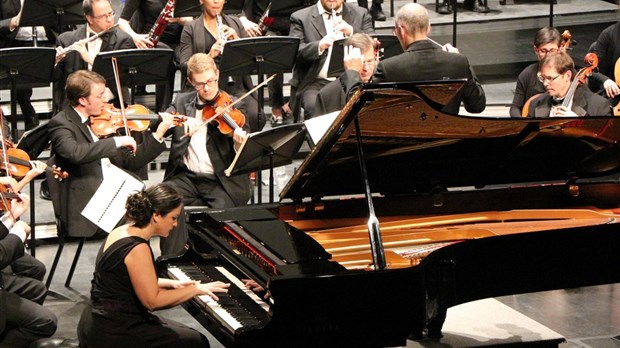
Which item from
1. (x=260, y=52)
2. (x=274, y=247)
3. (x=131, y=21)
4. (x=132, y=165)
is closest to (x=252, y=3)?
(x=131, y=21)

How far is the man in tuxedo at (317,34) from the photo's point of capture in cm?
797

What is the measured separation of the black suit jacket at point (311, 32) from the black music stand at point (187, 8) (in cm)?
71

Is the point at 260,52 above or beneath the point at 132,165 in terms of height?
above

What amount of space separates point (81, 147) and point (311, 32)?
2.47 m

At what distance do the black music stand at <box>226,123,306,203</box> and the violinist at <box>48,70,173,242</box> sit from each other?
56cm

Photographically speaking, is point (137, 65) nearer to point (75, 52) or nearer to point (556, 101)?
point (75, 52)

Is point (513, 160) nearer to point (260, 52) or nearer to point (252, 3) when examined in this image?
point (260, 52)

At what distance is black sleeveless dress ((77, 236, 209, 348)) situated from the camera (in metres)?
4.64

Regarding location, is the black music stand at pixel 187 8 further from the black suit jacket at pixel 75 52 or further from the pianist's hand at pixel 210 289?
the pianist's hand at pixel 210 289

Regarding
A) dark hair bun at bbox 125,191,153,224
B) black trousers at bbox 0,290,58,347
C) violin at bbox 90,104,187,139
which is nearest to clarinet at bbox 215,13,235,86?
violin at bbox 90,104,187,139

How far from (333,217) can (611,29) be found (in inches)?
152

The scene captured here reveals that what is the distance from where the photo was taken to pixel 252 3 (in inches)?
355

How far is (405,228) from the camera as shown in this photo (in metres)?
5.38

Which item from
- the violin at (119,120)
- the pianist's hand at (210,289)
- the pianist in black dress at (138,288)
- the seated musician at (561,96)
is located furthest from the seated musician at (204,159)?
the pianist's hand at (210,289)
